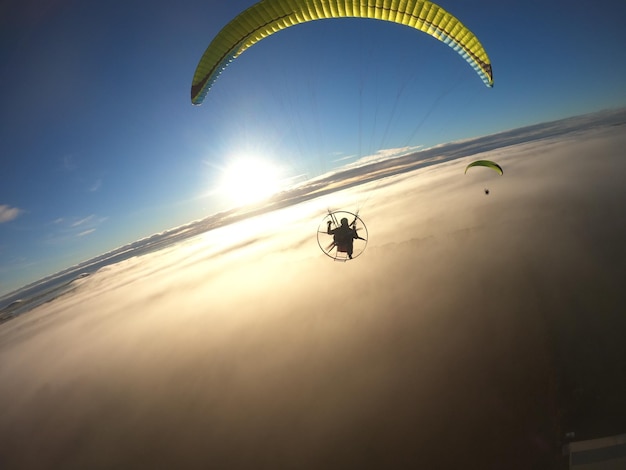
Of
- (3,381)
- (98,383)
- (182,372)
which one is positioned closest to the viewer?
(182,372)

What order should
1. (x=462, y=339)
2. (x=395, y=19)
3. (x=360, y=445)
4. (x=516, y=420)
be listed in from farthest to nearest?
(x=462, y=339), (x=360, y=445), (x=516, y=420), (x=395, y=19)

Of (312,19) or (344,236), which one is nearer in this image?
(312,19)

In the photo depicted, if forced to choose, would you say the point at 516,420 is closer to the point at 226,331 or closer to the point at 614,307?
the point at 614,307

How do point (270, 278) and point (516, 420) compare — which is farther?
point (270, 278)

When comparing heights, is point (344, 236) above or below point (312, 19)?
below

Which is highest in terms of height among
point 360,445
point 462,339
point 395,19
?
point 395,19

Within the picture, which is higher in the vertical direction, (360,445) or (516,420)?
(516,420)

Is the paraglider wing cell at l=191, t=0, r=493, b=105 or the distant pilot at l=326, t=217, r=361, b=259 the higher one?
the paraglider wing cell at l=191, t=0, r=493, b=105

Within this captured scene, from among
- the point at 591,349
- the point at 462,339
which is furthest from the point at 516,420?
the point at 462,339

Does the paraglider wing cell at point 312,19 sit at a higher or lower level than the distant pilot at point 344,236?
higher

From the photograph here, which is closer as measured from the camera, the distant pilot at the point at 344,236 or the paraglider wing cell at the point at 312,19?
the paraglider wing cell at the point at 312,19

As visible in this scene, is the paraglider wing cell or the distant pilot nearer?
the paraglider wing cell
